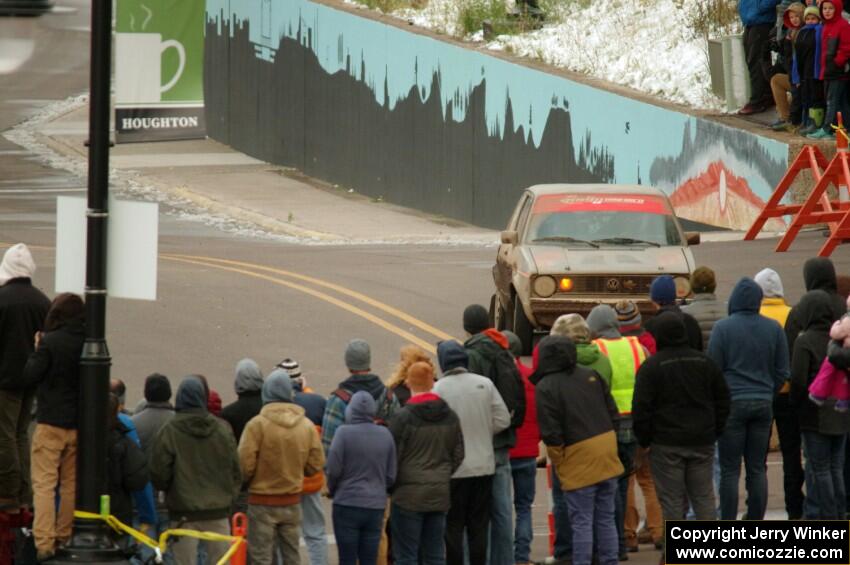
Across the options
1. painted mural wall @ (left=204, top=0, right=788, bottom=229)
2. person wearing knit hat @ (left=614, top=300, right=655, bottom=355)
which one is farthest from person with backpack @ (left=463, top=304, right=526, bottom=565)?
painted mural wall @ (left=204, top=0, right=788, bottom=229)

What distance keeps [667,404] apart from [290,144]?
31919 mm

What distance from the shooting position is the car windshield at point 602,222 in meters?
18.0

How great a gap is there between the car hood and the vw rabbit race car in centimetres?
1

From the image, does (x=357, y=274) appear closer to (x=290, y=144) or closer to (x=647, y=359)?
(x=647, y=359)

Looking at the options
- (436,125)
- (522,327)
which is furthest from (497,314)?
(436,125)

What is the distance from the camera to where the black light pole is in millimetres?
9242

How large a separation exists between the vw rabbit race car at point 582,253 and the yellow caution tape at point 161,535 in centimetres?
766

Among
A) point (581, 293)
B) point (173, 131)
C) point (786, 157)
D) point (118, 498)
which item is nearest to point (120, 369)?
point (581, 293)

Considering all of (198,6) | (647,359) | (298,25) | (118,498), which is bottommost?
(118,498)

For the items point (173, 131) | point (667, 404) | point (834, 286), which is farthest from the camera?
point (834, 286)

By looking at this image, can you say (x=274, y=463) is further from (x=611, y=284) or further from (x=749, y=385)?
(x=611, y=284)

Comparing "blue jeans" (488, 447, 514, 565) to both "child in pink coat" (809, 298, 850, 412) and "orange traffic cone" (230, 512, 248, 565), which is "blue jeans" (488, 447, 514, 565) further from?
"child in pink coat" (809, 298, 850, 412)

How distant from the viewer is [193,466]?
392 inches

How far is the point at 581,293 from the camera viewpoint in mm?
17203
